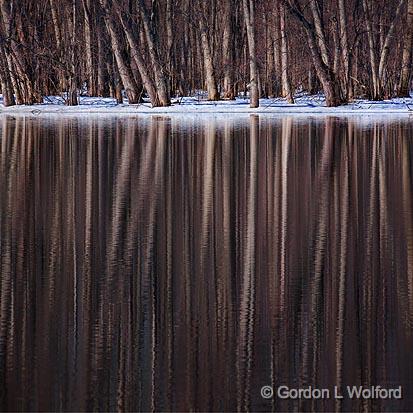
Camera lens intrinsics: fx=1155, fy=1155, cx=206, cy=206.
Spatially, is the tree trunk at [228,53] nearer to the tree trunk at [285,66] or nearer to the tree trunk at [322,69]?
the tree trunk at [285,66]

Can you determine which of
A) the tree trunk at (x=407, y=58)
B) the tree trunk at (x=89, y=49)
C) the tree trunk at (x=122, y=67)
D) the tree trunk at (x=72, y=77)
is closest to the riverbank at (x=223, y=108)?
the tree trunk at (x=72, y=77)

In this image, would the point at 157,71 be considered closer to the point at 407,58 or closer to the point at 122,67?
the point at 122,67

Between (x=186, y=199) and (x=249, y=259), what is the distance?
392 cm

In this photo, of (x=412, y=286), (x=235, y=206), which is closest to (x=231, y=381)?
(x=412, y=286)

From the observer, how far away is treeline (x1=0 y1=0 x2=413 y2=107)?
39.7 m

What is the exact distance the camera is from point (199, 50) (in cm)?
6069

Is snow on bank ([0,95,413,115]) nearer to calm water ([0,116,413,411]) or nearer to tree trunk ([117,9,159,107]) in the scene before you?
tree trunk ([117,9,159,107])

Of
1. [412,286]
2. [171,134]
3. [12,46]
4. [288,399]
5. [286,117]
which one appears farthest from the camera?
[12,46]

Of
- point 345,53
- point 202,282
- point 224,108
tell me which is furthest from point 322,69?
point 202,282

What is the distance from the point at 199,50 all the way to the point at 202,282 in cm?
5280

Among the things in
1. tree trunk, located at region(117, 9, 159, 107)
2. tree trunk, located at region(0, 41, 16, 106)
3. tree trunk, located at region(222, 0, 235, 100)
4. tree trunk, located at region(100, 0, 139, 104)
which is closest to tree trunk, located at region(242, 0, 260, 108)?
tree trunk, located at region(117, 9, 159, 107)

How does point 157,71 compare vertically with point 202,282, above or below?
above

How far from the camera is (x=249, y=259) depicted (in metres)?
9.66

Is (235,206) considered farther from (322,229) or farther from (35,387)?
(35,387)
